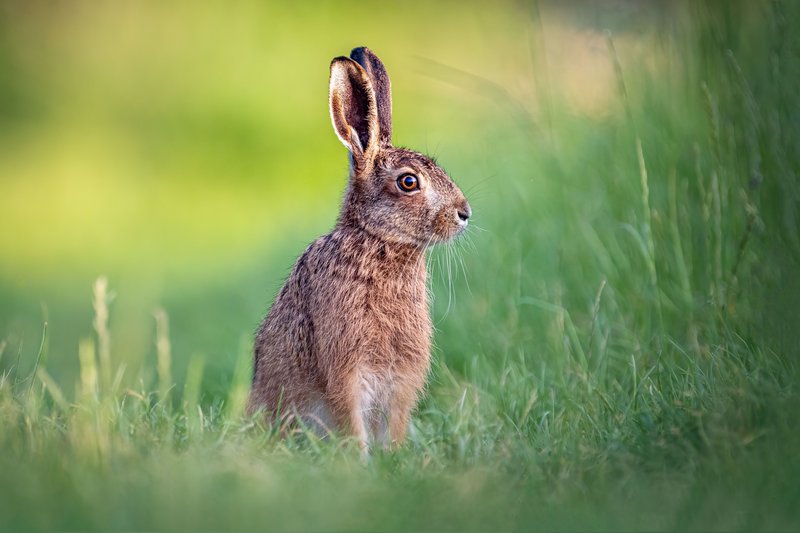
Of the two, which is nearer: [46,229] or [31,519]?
[31,519]

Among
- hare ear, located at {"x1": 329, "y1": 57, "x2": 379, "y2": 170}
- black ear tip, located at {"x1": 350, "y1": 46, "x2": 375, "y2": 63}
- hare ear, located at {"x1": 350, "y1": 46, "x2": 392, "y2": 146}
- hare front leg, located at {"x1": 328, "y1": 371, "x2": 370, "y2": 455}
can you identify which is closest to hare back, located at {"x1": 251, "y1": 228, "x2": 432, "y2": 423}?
hare front leg, located at {"x1": 328, "y1": 371, "x2": 370, "y2": 455}

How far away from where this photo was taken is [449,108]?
37.1 ft

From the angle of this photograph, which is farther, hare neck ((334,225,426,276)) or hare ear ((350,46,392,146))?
hare ear ((350,46,392,146))

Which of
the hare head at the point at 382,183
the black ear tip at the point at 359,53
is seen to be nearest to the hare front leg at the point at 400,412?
the hare head at the point at 382,183

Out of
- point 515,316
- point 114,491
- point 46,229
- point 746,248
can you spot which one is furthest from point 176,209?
point 114,491

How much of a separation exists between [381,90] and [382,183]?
450mm

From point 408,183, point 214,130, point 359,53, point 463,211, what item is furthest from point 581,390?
point 214,130

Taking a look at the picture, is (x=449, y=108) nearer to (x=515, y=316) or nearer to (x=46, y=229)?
(x=46, y=229)

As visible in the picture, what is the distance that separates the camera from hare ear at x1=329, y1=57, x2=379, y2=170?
438 centimetres

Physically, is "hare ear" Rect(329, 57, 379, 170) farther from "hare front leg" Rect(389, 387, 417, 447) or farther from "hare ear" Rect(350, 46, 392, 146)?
"hare front leg" Rect(389, 387, 417, 447)

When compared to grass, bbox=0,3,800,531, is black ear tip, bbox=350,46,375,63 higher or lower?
higher

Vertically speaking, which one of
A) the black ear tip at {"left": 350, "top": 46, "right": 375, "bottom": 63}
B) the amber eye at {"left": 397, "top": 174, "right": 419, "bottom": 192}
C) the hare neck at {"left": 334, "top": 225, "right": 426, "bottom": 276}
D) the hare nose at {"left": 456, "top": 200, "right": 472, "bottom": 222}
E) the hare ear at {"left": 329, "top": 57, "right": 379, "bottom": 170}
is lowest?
the hare neck at {"left": 334, "top": 225, "right": 426, "bottom": 276}

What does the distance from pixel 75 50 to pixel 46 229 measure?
3268 mm

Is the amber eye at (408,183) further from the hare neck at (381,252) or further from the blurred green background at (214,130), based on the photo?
the blurred green background at (214,130)
